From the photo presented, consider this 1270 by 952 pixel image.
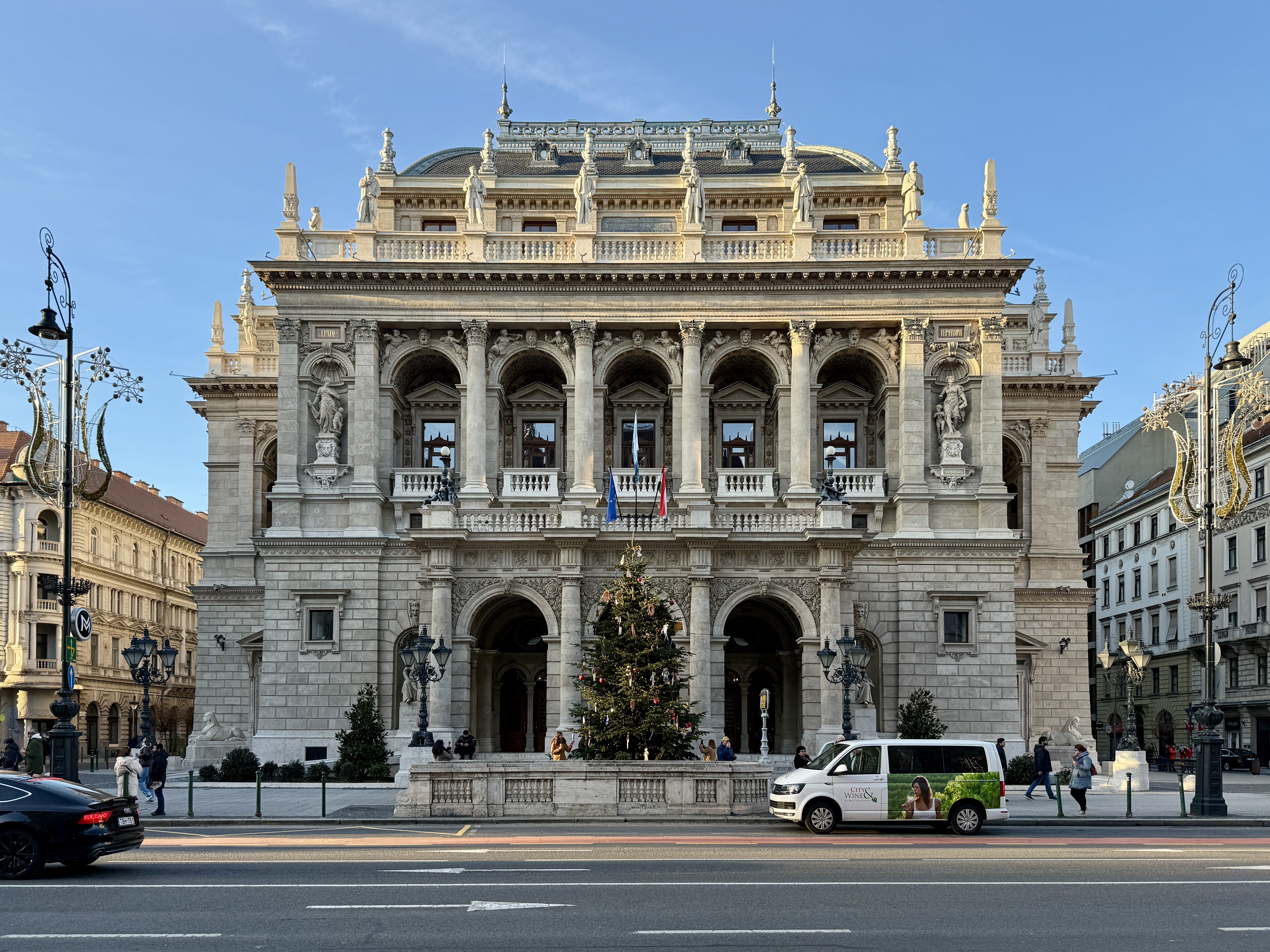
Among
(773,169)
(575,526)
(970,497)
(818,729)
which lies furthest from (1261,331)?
(575,526)

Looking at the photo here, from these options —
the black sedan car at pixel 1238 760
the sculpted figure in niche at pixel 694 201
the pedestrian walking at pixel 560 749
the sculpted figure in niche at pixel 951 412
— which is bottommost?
the black sedan car at pixel 1238 760

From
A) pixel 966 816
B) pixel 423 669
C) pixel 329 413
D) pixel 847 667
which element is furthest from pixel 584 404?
pixel 966 816

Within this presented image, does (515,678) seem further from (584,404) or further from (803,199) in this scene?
(803,199)

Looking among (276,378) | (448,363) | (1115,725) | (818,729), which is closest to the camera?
(818,729)

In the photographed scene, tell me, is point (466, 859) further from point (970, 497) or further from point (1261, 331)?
point (1261, 331)

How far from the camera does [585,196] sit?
47031 mm

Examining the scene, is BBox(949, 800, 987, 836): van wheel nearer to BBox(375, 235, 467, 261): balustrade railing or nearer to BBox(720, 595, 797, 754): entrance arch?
BBox(720, 595, 797, 754): entrance arch

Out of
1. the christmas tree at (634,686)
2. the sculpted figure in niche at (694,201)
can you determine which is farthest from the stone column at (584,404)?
the christmas tree at (634,686)

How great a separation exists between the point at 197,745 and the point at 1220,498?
3666 centimetres

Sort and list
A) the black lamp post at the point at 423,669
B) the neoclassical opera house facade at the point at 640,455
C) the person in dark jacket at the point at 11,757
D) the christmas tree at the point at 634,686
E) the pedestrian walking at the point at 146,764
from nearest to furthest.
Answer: the pedestrian walking at the point at 146,764 → the christmas tree at the point at 634,686 → the black lamp post at the point at 423,669 → the person in dark jacket at the point at 11,757 → the neoclassical opera house facade at the point at 640,455

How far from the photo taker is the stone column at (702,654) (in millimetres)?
41469

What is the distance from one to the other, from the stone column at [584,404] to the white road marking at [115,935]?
32786mm

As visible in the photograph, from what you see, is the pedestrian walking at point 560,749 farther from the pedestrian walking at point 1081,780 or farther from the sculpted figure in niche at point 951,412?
the sculpted figure in niche at point 951,412

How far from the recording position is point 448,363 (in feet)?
162
